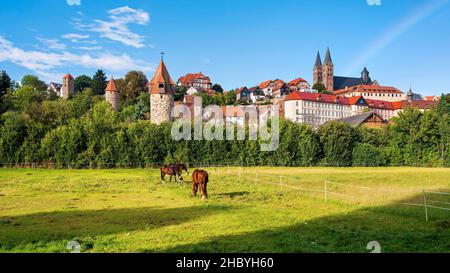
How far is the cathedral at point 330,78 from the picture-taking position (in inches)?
7195

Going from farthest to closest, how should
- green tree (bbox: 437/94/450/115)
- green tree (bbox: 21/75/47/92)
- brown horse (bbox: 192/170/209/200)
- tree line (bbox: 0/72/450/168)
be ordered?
green tree (bbox: 21/75/47/92), green tree (bbox: 437/94/450/115), tree line (bbox: 0/72/450/168), brown horse (bbox: 192/170/209/200)

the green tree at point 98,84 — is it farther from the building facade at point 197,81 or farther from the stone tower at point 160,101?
the stone tower at point 160,101

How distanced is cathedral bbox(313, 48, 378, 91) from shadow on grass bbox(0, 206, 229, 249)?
6862 inches

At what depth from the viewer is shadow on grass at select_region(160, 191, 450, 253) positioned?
9.51m

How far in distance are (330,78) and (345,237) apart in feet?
594

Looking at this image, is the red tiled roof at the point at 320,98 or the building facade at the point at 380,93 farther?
the building facade at the point at 380,93

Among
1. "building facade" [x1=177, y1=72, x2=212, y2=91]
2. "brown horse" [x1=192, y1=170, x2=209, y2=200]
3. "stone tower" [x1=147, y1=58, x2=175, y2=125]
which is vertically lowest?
"brown horse" [x1=192, y1=170, x2=209, y2=200]

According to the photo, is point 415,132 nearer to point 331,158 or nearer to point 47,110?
point 331,158

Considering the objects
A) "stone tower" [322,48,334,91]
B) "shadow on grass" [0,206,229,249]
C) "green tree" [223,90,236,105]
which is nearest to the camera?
"shadow on grass" [0,206,229,249]

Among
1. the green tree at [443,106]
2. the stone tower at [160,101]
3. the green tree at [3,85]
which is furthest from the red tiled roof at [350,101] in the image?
the green tree at [3,85]

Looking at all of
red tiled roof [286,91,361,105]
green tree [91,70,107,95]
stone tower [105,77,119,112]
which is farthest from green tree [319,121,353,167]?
green tree [91,70,107,95]

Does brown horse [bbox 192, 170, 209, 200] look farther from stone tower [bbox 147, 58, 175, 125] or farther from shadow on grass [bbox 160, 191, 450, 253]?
stone tower [bbox 147, 58, 175, 125]

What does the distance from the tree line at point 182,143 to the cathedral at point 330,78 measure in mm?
113897

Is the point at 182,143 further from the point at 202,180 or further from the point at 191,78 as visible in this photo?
the point at 191,78
